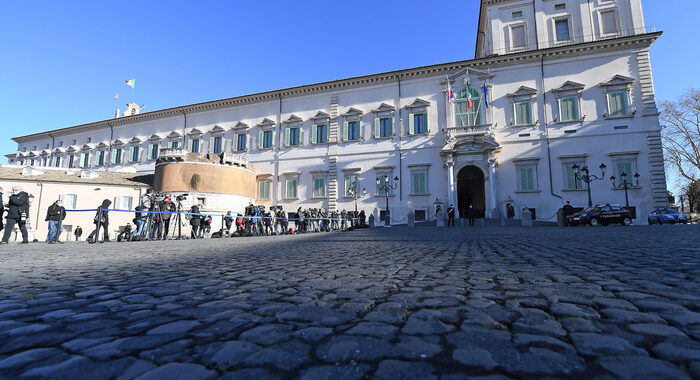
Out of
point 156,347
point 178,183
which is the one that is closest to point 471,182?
point 178,183

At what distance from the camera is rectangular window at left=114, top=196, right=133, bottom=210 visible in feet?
97.7

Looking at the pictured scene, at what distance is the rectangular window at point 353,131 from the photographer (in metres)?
28.4

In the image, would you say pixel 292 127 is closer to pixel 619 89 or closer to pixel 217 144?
pixel 217 144

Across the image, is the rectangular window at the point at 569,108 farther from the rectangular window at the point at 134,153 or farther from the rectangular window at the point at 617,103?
the rectangular window at the point at 134,153

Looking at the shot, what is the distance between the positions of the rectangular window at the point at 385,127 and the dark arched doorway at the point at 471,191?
21.7ft

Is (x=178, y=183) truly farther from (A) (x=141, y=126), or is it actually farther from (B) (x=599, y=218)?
(B) (x=599, y=218)

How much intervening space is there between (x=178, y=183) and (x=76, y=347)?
29.9 metres

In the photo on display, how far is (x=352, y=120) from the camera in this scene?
28.6 m

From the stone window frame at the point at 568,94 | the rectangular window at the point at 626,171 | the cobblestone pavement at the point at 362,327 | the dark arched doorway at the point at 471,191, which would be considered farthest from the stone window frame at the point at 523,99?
the cobblestone pavement at the point at 362,327

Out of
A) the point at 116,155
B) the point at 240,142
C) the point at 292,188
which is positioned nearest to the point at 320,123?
the point at 292,188

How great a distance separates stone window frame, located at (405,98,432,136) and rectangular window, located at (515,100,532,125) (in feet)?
21.0

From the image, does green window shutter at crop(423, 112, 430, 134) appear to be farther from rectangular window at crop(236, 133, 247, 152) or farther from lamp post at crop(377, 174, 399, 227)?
rectangular window at crop(236, 133, 247, 152)

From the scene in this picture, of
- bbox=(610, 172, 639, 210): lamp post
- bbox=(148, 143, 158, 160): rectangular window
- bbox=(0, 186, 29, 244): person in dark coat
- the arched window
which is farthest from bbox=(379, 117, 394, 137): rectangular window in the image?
bbox=(148, 143, 158, 160): rectangular window

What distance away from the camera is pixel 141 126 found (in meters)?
37.0
